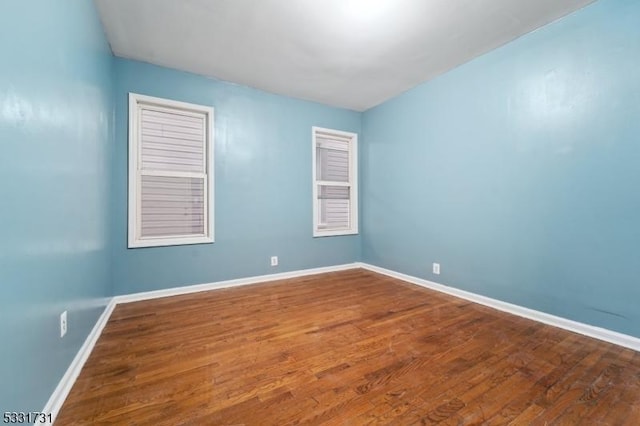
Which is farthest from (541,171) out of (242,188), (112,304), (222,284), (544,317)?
(112,304)

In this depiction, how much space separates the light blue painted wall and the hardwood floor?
599 mm

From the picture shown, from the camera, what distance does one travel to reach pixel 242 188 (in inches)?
133

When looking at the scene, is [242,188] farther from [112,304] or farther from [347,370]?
[347,370]

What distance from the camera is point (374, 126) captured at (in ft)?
13.6

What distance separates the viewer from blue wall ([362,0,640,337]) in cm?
189

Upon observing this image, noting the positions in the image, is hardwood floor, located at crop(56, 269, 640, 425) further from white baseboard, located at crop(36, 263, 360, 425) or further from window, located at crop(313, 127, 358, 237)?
window, located at crop(313, 127, 358, 237)

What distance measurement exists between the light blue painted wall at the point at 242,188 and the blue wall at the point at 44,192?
87 cm

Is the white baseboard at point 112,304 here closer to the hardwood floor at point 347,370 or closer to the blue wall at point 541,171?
the hardwood floor at point 347,370

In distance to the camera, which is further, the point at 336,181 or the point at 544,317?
the point at 336,181

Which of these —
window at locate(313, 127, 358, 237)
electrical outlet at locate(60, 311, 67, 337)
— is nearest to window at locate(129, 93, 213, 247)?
electrical outlet at locate(60, 311, 67, 337)

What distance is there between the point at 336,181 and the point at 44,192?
3.52 meters

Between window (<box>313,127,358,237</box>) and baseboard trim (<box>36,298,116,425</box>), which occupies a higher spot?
window (<box>313,127,358,237</box>)

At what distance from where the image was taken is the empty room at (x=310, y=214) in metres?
1.26

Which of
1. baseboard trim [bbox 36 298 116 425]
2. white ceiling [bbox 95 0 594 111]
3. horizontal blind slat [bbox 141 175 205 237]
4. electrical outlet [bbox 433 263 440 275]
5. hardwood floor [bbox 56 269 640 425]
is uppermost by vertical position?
white ceiling [bbox 95 0 594 111]
